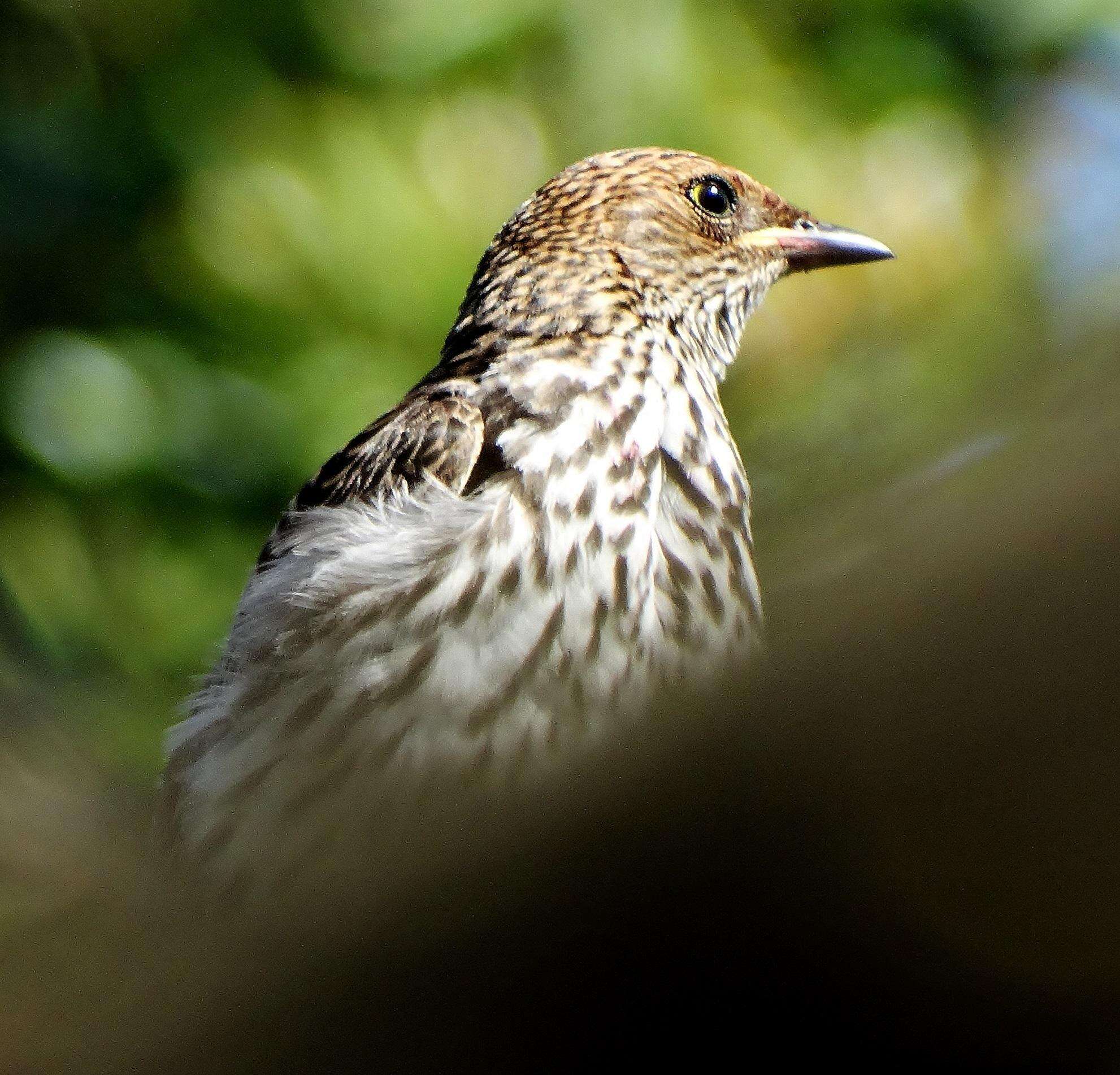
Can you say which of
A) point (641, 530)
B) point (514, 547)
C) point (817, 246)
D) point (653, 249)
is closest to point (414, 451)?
point (514, 547)

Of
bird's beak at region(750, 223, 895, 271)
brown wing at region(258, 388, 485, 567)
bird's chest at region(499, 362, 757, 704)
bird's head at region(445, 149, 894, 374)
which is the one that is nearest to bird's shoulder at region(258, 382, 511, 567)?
brown wing at region(258, 388, 485, 567)

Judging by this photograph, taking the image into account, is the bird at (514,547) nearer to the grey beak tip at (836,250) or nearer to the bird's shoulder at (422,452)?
the bird's shoulder at (422,452)

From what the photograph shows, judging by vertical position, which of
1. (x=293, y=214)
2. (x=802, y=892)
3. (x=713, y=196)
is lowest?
(x=802, y=892)

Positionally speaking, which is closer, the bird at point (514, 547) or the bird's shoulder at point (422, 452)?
the bird at point (514, 547)

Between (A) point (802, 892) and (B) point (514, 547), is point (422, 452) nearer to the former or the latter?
(B) point (514, 547)

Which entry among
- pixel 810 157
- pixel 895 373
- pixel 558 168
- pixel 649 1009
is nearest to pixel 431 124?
pixel 558 168

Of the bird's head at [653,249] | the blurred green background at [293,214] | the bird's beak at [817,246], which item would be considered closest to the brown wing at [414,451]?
the bird's head at [653,249]

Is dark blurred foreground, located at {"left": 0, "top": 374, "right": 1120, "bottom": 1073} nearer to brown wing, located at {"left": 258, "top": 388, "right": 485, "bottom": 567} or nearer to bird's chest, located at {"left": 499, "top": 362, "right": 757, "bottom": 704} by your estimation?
bird's chest, located at {"left": 499, "top": 362, "right": 757, "bottom": 704}
